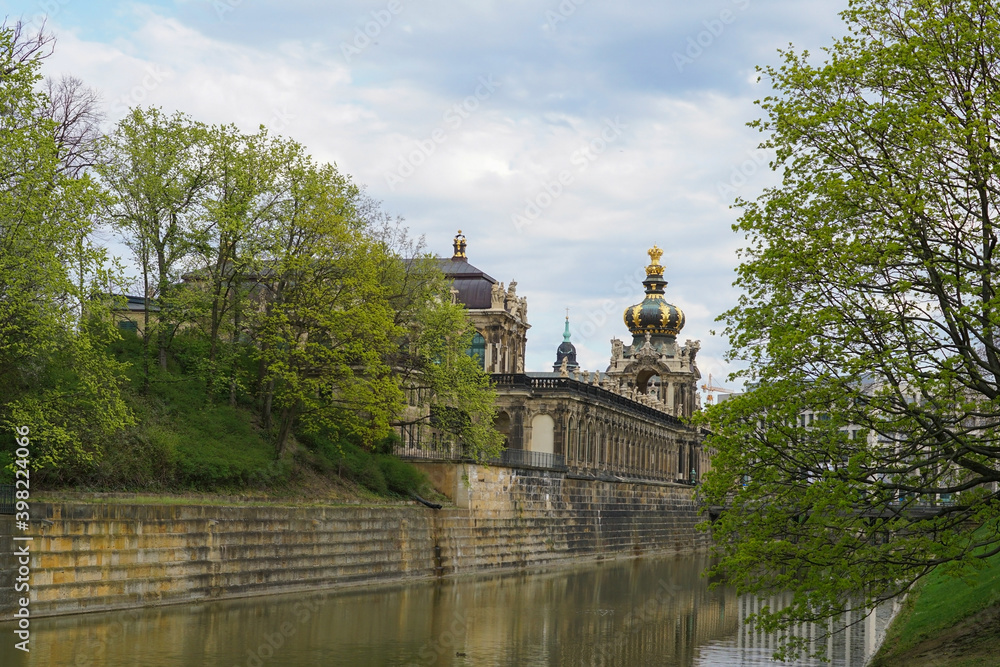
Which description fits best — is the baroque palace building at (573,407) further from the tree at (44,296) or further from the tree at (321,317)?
the tree at (44,296)

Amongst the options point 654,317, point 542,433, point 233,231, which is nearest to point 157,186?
point 233,231

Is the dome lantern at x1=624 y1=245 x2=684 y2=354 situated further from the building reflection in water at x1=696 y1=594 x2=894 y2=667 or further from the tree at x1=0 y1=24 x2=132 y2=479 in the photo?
the tree at x1=0 y1=24 x2=132 y2=479

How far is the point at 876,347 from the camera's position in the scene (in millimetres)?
20500

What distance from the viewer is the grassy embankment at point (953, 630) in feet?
70.3

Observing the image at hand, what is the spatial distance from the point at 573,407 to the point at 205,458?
124ft

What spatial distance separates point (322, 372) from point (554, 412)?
94.2ft

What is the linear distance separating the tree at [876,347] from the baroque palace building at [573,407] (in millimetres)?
36807

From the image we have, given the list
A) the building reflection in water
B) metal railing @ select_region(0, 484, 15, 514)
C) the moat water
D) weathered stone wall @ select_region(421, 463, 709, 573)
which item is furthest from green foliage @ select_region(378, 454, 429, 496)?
metal railing @ select_region(0, 484, 15, 514)

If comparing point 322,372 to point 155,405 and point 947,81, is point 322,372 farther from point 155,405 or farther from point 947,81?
point 947,81

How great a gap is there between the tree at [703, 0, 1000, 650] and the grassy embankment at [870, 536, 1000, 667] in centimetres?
163

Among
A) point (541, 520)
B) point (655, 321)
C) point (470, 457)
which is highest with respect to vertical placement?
point (655, 321)

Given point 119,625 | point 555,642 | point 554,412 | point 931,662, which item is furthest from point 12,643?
point 554,412

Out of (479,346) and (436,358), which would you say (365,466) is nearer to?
(436,358)

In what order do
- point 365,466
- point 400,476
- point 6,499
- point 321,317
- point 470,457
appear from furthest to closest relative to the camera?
point 470,457
point 400,476
point 365,466
point 321,317
point 6,499
